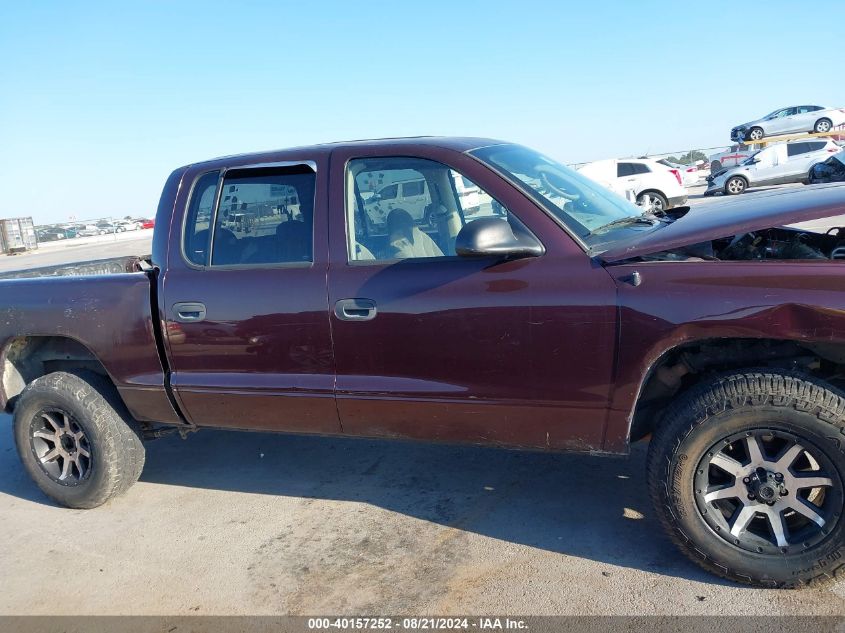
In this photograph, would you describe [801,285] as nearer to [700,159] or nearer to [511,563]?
[511,563]

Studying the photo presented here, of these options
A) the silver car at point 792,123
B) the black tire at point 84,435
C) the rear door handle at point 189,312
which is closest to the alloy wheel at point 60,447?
the black tire at point 84,435

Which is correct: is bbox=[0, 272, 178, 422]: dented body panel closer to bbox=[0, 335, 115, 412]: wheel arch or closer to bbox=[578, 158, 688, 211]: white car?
bbox=[0, 335, 115, 412]: wheel arch

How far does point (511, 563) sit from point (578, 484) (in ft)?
2.84

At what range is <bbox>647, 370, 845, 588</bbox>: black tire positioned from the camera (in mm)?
2551

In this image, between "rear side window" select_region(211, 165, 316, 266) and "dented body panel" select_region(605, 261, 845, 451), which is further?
"rear side window" select_region(211, 165, 316, 266)

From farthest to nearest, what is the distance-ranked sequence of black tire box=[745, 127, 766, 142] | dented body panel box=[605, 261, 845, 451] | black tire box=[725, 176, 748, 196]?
black tire box=[745, 127, 766, 142], black tire box=[725, 176, 748, 196], dented body panel box=[605, 261, 845, 451]

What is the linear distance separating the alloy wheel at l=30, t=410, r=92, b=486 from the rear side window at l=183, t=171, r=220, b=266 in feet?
4.36

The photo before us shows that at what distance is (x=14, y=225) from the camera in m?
31.6

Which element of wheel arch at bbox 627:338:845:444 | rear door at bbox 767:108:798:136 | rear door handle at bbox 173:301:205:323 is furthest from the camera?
rear door at bbox 767:108:798:136

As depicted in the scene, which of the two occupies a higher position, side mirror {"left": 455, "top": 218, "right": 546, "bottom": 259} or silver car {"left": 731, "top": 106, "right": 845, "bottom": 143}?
silver car {"left": 731, "top": 106, "right": 845, "bottom": 143}

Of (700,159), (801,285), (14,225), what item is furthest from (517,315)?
(700,159)

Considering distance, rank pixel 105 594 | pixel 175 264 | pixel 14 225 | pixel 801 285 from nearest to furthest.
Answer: pixel 801 285 → pixel 105 594 → pixel 175 264 → pixel 14 225

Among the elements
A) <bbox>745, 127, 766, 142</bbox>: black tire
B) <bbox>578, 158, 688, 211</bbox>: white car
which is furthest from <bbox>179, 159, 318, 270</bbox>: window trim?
<bbox>745, 127, 766, 142</bbox>: black tire

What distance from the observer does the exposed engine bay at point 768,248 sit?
2.98 meters
